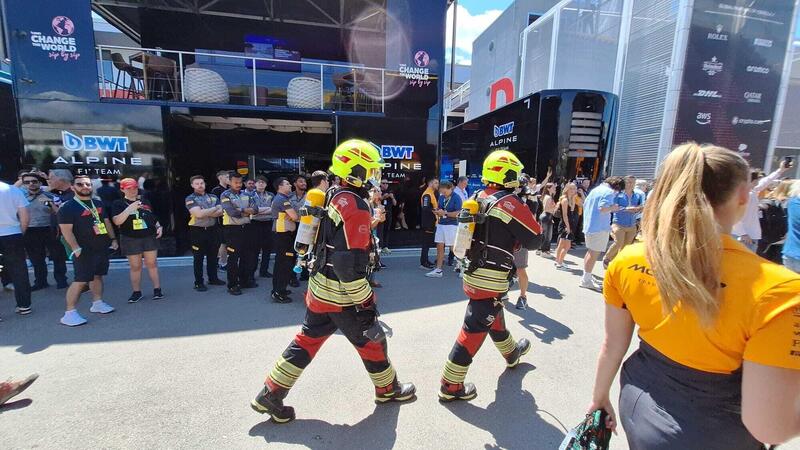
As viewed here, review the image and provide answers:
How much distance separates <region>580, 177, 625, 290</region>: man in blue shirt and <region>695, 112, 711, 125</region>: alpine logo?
229 inches

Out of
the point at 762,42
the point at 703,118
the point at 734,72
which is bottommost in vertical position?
the point at 703,118

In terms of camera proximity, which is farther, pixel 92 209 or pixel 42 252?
pixel 42 252

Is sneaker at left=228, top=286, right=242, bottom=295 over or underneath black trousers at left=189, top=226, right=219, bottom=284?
underneath

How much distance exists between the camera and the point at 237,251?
570cm

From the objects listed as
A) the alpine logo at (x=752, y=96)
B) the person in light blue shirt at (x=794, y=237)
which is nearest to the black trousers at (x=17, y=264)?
the person in light blue shirt at (x=794, y=237)

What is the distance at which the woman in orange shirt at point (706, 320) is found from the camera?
1012mm

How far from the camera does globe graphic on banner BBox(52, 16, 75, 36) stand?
6.89m

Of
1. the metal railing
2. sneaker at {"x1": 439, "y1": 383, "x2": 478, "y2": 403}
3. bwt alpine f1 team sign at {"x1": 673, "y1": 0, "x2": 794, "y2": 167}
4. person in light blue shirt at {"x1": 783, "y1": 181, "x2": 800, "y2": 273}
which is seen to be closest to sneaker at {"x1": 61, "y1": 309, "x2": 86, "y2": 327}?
sneaker at {"x1": 439, "y1": 383, "x2": 478, "y2": 403}

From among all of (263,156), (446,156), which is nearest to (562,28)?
(446,156)

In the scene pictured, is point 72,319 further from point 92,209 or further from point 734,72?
point 734,72

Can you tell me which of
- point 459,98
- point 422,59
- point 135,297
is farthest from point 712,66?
point 459,98

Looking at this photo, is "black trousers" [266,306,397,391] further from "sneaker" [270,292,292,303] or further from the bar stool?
the bar stool

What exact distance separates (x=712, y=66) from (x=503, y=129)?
5.34 metres

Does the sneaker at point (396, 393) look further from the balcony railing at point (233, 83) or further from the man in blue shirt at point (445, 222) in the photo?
the balcony railing at point (233, 83)
